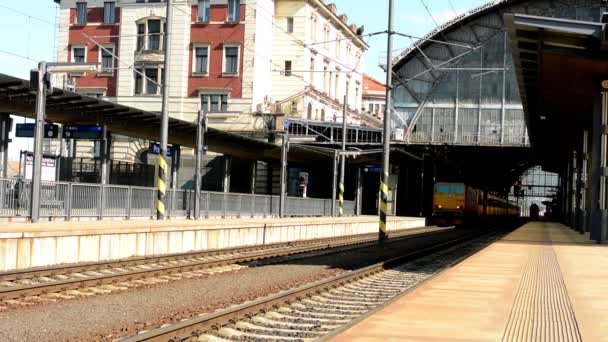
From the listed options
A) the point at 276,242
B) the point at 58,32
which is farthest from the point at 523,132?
the point at 276,242

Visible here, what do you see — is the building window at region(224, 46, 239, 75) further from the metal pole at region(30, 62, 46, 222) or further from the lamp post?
the metal pole at region(30, 62, 46, 222)

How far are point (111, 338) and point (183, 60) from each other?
6184cm

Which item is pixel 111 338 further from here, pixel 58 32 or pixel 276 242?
pixel 58 32

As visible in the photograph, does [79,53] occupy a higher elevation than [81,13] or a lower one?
lower

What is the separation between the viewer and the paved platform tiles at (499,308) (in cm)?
954

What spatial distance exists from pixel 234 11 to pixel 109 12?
10976mm

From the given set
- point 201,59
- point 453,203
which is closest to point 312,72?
point 201,59

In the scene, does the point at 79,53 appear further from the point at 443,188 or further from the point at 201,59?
the point at 443,188

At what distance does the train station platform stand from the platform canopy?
430 inches

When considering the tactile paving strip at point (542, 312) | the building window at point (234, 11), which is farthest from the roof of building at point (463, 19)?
the tactile paving strip at point (542, 312)

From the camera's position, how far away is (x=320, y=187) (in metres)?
71.6

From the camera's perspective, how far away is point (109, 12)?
71250 mm

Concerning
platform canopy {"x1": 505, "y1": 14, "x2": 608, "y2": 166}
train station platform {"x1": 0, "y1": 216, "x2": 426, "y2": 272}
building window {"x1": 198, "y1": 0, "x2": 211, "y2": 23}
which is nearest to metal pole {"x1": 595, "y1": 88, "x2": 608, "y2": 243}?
platform canopy {"x1": 505, "y1": 14, "x2": 608, "y2": 166}

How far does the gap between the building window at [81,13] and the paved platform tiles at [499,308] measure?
58.1m
